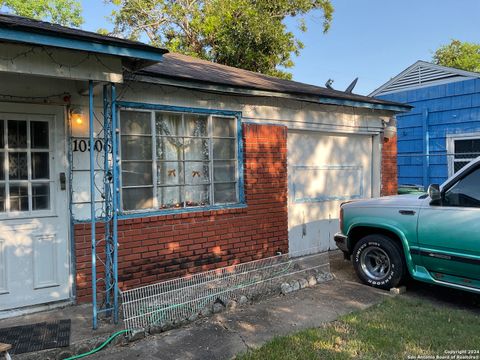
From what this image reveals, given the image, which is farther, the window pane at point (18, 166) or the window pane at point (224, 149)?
the window pane at point (224, 149)

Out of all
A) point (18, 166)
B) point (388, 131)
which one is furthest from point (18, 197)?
point (388, 131)

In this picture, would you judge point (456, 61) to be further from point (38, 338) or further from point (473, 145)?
point (38, 338)

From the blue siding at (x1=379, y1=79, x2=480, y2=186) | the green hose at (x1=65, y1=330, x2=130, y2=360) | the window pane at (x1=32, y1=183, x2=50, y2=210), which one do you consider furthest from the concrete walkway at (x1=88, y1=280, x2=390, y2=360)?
the blue siding at (x1=379, y1=79, x2=480, y2=186)

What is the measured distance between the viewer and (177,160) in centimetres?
595

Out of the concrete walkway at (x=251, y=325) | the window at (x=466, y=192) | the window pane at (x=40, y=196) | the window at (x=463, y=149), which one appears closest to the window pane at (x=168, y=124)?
the window pane at (x=40, y=196)

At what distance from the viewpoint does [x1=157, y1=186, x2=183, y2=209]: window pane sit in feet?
19.0

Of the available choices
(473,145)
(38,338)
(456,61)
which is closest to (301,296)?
(38,338)

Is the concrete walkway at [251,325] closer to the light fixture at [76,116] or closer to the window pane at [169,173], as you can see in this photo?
the window pane at [169,173]

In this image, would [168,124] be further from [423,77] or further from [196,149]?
[423,77]

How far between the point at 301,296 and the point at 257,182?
80.2 inches

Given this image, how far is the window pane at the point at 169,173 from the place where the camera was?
578 centimetres

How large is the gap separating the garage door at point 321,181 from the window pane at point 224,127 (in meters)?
1.35

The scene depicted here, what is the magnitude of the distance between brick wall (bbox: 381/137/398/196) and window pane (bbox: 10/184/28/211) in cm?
676

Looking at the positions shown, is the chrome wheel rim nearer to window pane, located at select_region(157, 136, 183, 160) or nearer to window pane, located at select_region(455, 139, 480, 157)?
window pane, located at select_region(157, 136, 183, 160)
